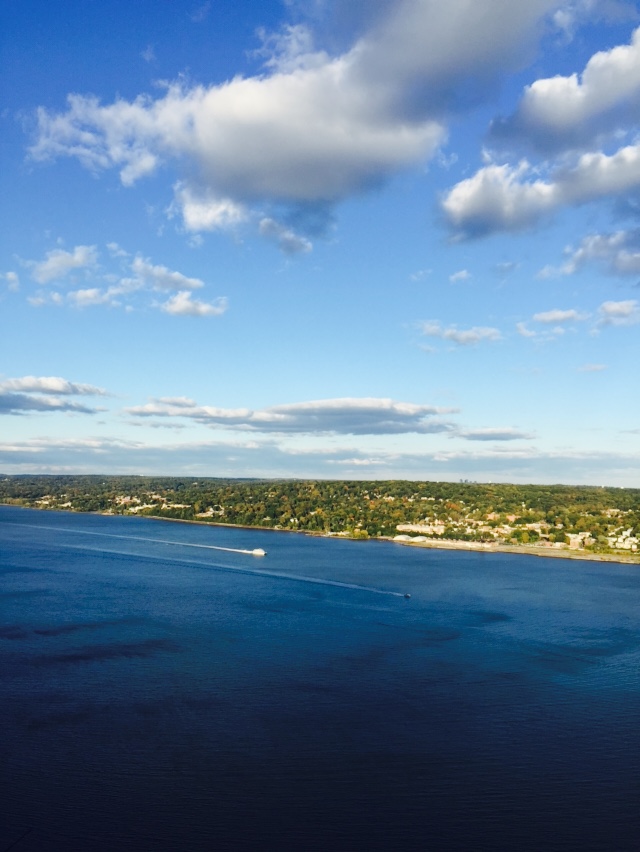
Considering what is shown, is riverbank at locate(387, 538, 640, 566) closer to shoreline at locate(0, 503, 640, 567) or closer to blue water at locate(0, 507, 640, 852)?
shoreline at locate(0, 503, 640, 567)

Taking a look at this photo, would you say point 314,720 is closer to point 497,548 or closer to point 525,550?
point 525,550

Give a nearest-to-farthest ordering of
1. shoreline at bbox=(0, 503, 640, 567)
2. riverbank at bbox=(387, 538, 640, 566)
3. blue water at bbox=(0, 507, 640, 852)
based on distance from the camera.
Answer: blue water at bbox=(0, 507, 640, 852) → riverbank at bbox=(387, 538, 640, 566) → shoreline at bbox=(0, 503, 640, 567)

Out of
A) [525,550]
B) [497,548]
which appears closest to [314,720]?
[525,550]

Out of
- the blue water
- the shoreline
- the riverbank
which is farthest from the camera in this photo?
the shoreline

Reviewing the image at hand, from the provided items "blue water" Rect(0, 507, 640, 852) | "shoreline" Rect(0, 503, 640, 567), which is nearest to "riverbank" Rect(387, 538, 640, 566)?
"shoreline" Rect(0, 503, 640, 567)

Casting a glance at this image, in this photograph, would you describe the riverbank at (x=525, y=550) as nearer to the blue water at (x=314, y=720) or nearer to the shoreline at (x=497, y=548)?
the shoreline at (x=497, y=548)

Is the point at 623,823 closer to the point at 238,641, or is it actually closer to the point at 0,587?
the point at 238,641

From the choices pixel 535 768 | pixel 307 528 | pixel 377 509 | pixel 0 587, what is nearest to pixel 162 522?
pixel 307 528

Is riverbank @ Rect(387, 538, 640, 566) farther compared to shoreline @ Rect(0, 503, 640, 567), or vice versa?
shoreline @ Rect(0, 503, 640, 567)
